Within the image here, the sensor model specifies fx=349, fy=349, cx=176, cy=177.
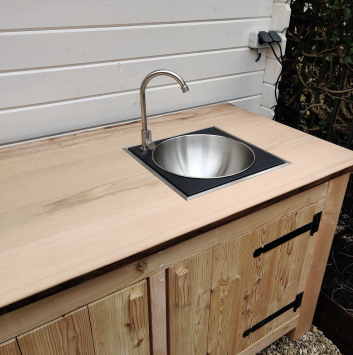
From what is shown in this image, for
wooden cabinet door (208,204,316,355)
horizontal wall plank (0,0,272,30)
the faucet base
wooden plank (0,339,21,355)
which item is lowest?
wooden cabinet door (208,204,316,355)

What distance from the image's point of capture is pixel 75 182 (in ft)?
3.63

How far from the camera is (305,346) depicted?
1.67 meters

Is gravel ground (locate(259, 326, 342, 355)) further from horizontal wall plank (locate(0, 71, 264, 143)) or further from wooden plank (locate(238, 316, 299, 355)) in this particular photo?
horizontal wall plank (locate(0, 71, 264, 143))

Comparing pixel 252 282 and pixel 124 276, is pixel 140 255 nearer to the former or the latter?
pixel 124 276

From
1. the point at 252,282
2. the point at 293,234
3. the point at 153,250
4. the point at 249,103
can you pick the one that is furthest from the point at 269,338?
the point at 249,103

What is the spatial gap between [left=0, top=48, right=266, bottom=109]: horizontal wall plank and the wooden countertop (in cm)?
18

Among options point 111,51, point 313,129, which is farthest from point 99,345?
point 313,129

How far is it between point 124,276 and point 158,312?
0.21 m

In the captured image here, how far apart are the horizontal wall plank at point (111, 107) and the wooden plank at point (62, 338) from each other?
2.66 ft

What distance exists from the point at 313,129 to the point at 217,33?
90cm

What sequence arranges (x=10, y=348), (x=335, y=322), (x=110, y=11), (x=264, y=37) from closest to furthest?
(x=10, y=348), (x=110, y=11), (x=335, y=322), (x=264, y=37)

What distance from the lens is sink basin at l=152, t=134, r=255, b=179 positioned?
1404 millimetres

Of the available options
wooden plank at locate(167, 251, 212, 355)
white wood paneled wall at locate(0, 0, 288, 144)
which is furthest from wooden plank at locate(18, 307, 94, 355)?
white wood paneled wall at locate(0, 0, 288, 144)

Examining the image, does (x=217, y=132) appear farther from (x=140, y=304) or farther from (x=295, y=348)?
(x=295, y=348)
